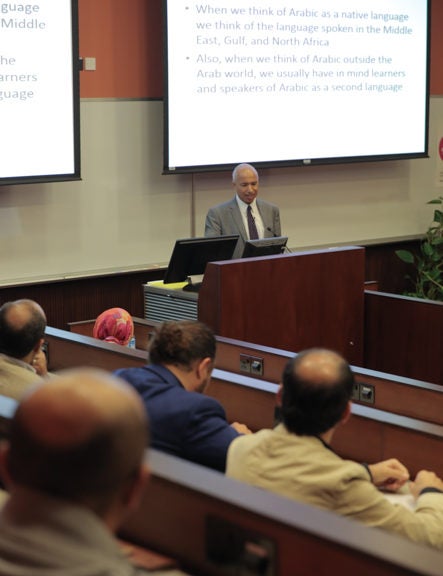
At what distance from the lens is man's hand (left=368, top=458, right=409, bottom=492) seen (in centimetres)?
278

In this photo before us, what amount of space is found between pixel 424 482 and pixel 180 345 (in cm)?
78

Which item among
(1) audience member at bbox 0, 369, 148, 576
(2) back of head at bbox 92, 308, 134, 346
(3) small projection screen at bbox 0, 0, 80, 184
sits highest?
(3) small projection screen at bbox 0, 0, 80, 184

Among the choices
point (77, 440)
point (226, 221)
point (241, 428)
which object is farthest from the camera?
point (226, 221)

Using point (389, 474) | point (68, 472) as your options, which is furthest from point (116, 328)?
point (68, 472)

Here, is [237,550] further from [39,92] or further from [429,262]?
[429,262]

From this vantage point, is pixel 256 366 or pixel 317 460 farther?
pixel 256 366

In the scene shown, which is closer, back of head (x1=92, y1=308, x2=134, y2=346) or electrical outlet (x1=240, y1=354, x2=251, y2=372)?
Answer: electrical outlet (x1=240, y1=354, x2=251, y2=372)

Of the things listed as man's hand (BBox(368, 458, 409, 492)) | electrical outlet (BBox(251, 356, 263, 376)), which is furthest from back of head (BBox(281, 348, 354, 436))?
electrical outlet (BBox(251, 356, 263, 376))

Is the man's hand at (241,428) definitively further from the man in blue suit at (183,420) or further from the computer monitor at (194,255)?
the computer monitor at (194,255)

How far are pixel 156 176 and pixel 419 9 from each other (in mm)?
2793

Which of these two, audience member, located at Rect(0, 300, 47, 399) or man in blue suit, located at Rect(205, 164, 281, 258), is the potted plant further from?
audience member, located at Rect(0, 300, 47, 399)

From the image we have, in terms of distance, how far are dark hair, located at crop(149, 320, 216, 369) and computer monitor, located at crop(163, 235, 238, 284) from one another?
7.29 feet

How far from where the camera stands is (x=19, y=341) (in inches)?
131

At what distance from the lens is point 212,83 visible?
711cm
